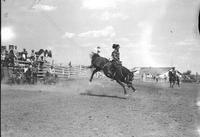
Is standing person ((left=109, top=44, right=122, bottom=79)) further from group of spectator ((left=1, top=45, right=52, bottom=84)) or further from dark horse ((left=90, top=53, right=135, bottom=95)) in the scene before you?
group of spectator ((left=1, top=45, right=52, bottom=84))

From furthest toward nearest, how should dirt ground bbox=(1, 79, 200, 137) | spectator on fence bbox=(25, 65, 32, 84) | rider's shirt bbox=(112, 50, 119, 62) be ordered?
spectator on fence bbox=(25, 65, 32, 84) → rider's shirt bbox=(112, 50, 119, 62) → dirt ground bbox=(1, 79, 200, 137)

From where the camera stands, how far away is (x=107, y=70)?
413 inches

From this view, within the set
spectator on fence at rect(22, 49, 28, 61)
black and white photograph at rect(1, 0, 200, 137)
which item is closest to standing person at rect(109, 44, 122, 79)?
black and white photograph at rect(1, 0, 200, 137)

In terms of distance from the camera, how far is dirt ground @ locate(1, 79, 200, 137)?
696 cm

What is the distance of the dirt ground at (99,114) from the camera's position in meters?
6.96

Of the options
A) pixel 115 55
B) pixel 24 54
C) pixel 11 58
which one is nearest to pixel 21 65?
pixel 11 58

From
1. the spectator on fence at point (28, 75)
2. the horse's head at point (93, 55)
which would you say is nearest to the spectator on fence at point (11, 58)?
the spectator on fence at point (28, 75)

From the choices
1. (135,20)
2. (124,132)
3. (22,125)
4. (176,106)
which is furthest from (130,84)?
(22,125)

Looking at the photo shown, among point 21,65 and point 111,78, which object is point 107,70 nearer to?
point 111,78

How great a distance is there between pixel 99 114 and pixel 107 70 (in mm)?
2627

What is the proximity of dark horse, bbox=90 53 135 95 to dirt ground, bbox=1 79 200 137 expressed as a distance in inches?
10.4

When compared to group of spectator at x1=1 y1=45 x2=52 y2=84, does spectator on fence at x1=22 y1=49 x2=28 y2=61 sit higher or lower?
higher

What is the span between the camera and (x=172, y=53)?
7699 millimetres

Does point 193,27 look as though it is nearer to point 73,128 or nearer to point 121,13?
point 121,13
